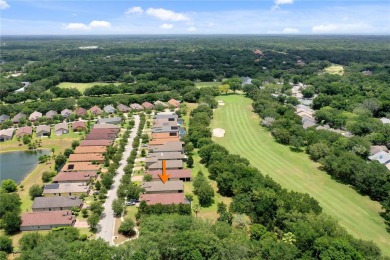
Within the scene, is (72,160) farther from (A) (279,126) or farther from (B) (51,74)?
(B) (51,74)

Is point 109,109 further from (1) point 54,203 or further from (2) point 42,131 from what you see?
(1) point 54,203

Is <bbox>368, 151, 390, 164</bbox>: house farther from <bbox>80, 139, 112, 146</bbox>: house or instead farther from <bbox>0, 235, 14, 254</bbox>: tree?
<bbox>0, 235, 14, 254</bbox>: tree

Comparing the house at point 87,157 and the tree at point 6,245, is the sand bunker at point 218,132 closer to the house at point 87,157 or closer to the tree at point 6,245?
the house at point 87,157

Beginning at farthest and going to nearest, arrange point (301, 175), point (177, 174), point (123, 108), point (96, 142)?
point (123, 108), point (96, 142), point (301, 175), point (177, 174)

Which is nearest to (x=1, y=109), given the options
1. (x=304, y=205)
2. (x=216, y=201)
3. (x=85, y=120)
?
(x=85, y=120)

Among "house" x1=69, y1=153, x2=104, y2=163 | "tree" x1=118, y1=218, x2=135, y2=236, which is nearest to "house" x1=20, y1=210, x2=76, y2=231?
"tree" x1=118, y1=218, x2=135, y2=236

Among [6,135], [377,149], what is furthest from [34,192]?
[377,149]

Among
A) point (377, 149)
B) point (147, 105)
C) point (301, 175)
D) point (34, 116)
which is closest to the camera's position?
point (301, 175)
